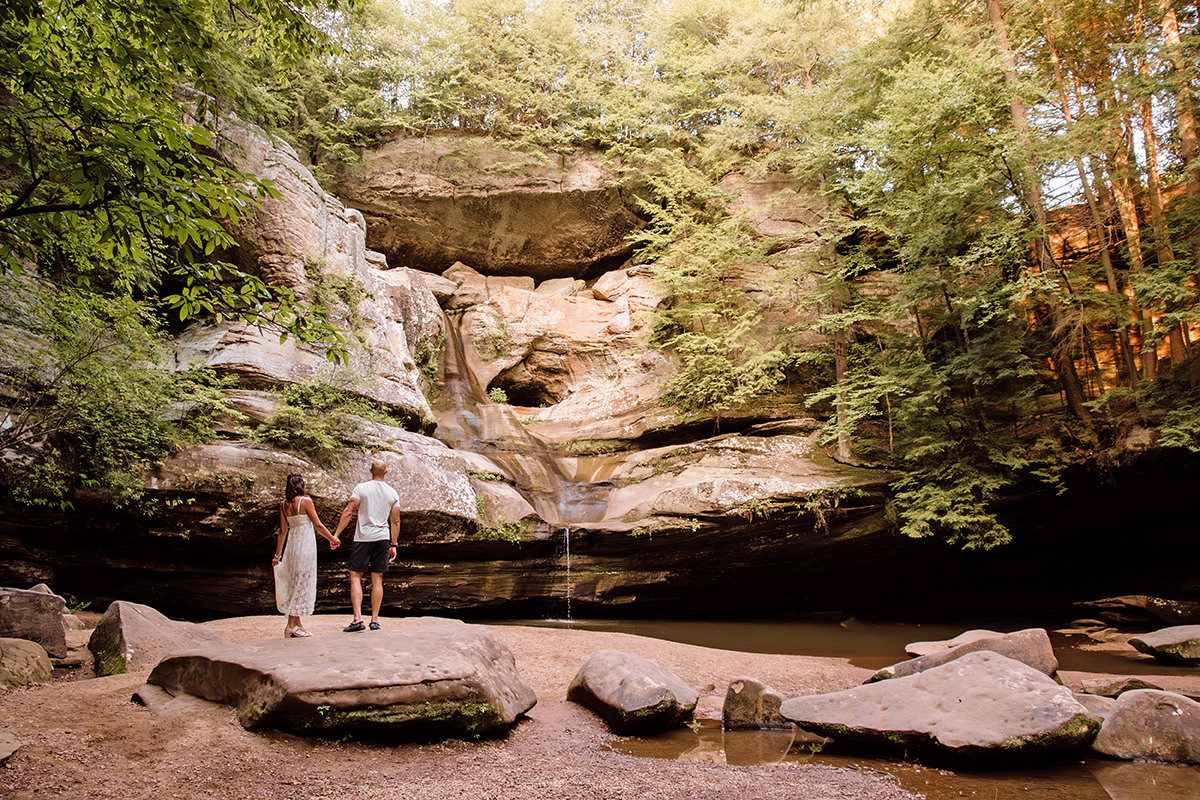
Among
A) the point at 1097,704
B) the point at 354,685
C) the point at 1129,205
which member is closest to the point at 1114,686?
the point at 1097,704

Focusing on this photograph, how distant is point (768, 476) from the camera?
39.9ft

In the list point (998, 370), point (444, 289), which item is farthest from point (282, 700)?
point (444, 289)

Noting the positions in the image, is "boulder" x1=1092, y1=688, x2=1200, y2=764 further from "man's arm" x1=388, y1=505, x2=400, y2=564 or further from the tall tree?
"man's arm" x1=388, y1=505, x2=400, y2=564

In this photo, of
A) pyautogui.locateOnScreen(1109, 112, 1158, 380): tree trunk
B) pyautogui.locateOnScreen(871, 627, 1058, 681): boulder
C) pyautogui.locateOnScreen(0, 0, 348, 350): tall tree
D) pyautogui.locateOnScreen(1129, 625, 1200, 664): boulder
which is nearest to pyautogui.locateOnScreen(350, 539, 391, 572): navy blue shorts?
pyautogui.locateOnScreen(0, 0, 348, 350): tall tree

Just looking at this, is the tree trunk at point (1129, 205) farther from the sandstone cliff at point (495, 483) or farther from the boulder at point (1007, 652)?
the boulder at point (1007, 652)

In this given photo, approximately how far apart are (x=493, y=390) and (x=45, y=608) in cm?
1390

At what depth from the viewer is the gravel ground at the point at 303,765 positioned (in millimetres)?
2863

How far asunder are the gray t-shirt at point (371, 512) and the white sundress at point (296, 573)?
495 mm

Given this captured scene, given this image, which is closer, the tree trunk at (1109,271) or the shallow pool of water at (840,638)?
the shallow pool of water at (840,638)

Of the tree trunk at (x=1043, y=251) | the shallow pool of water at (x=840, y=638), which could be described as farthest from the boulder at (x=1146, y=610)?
the tree trunk at (x=1043, y=251)

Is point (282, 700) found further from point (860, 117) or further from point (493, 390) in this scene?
point (860, 117)

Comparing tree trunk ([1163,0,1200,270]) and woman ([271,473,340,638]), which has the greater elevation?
tree trunk ([1163,0,1200,270])

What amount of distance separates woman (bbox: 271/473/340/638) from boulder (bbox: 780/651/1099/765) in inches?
183

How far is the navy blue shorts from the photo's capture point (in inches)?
239
